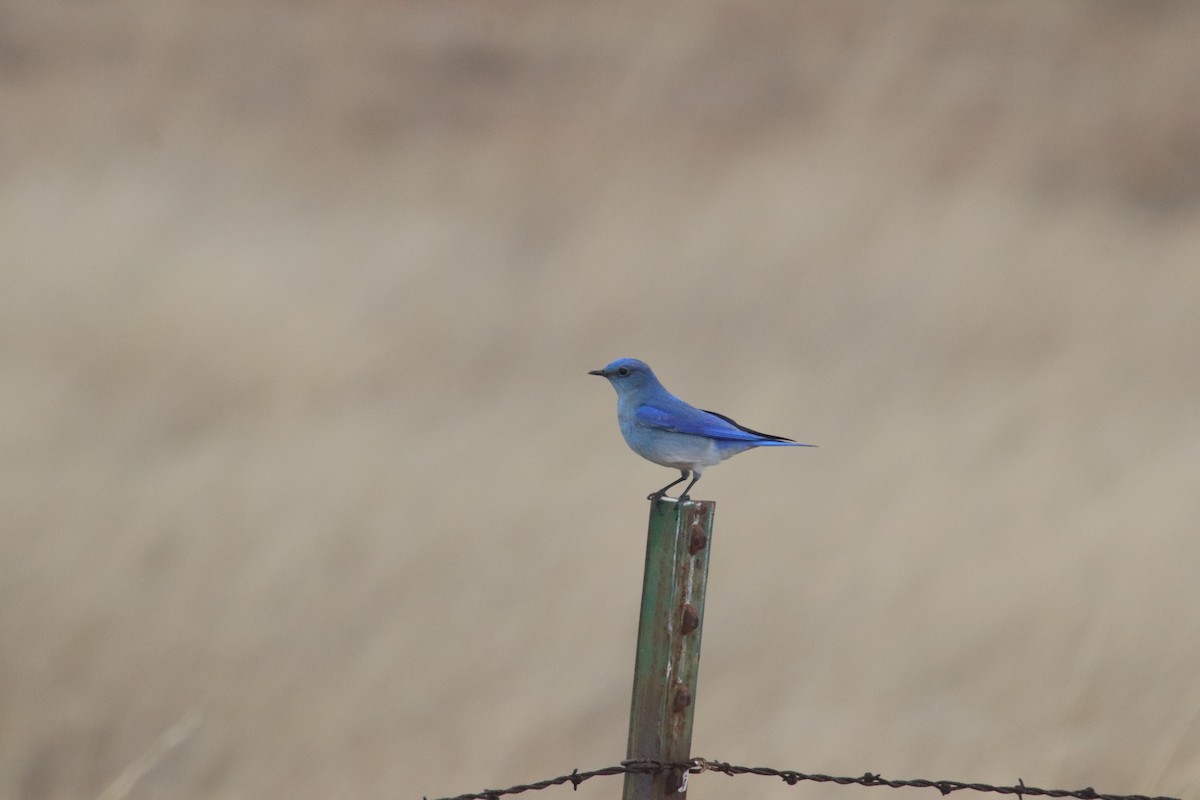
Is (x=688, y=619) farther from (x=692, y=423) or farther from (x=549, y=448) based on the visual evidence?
(x=549, y=448)

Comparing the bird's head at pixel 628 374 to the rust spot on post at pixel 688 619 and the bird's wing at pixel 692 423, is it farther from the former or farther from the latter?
the rust spot on post at pixel 688 619

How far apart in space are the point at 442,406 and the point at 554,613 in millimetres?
1836

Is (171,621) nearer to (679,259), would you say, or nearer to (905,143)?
(679,259)

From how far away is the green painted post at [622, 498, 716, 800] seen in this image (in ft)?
8.81

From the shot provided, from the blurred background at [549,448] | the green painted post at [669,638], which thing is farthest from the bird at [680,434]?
the blurred background at [549,448]

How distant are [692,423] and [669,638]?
1.02 m

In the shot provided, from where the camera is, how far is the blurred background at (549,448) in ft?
16.9

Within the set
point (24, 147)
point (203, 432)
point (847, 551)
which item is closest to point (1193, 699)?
point (847, 551)

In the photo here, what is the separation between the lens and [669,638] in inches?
106

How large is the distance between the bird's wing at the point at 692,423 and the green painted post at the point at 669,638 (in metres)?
0.91

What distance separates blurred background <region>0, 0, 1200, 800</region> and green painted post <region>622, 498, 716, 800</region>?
218 cm

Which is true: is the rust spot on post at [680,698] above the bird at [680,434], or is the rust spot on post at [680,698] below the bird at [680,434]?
below

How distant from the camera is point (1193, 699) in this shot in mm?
5242

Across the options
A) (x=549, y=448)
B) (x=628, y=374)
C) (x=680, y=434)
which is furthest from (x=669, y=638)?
(x=549, y=448)
